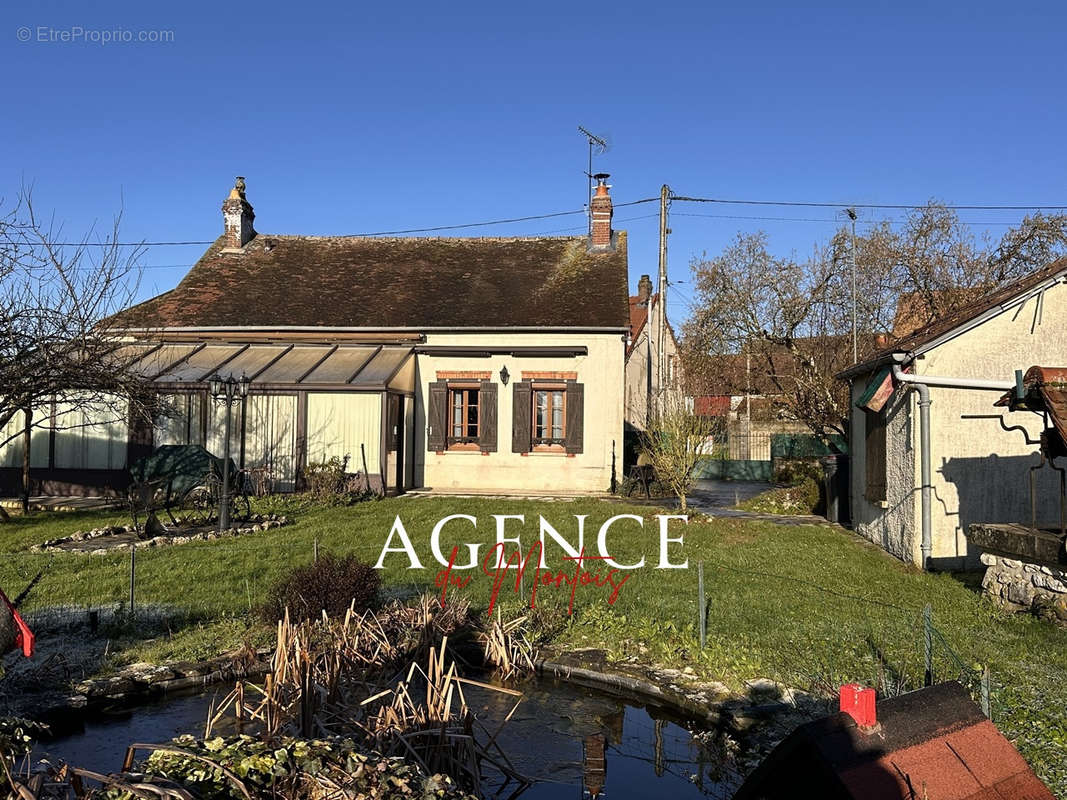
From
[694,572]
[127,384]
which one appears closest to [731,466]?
[694,572]

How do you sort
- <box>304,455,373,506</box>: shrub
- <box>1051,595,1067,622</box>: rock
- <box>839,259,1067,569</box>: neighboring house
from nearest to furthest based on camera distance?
<box>1051,595,1067,622</box>: rock, <box>839,259,1067,569</box>: neighboring house, <box>304,455,373,506</box>: shrub

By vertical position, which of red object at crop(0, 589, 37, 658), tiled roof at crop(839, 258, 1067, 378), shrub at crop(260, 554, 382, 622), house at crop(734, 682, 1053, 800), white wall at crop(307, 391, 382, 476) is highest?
tiled roof at crop(839, 258, 1067, 378)

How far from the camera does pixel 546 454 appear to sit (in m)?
18.5

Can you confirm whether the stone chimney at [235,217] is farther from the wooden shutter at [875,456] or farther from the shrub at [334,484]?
the wooden shutter at [875,456]

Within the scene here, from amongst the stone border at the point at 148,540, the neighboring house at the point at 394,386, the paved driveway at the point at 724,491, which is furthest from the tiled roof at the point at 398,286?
the stone border at the point at 148,540

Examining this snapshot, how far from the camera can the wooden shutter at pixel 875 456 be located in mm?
11953

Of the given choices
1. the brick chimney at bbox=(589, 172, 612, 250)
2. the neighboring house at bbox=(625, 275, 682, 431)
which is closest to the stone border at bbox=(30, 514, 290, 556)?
the brick chimney at bbox=(589, 172, 612, 250)

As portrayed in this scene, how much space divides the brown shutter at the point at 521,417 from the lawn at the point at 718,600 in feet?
15.7

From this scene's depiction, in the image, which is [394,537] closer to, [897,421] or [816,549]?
[816,549]

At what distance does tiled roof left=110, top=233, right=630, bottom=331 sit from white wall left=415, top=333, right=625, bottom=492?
0.50 m

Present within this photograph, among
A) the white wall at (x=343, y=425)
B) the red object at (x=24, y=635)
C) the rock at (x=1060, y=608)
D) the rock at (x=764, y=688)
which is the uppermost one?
the white wall at (x=343, y=425)

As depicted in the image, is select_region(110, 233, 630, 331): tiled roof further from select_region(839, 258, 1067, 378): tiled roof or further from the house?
the house

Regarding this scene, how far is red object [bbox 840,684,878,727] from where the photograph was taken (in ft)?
10.4

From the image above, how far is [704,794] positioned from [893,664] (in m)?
2.16
